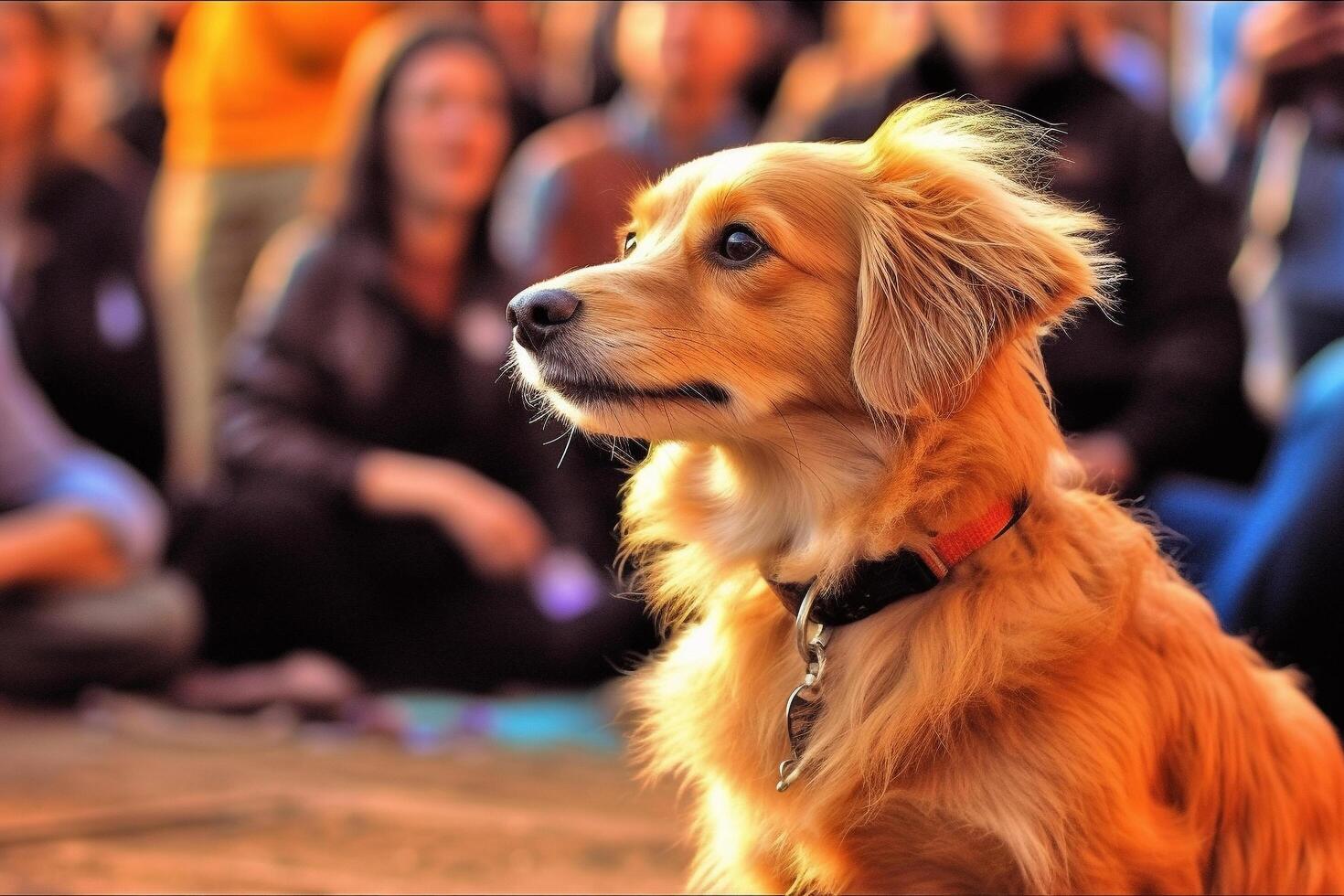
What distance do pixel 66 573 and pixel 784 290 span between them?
2.79 metres

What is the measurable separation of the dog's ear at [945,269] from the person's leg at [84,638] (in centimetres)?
279

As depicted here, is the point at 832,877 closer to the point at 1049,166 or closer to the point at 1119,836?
the point at 1119,836

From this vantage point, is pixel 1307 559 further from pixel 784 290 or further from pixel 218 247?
pixel 218 247

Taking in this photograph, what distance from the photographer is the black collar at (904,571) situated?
1720 mm

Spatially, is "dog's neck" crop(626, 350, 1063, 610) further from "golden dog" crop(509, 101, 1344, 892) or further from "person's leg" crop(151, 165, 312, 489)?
"person's leg" crop(151, 165, 312, 489)

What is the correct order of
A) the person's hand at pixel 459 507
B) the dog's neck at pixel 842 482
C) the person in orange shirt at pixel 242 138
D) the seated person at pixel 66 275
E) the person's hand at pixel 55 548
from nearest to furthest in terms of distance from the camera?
the dog's neck at pixel 842 482 < the person's hand at pixel 55 548 < the person's hand at pixel 459 507 < the seated person at pixel 66 275 < the person in orange shirt at pixel 242 138

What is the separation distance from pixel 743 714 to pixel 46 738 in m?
2.34

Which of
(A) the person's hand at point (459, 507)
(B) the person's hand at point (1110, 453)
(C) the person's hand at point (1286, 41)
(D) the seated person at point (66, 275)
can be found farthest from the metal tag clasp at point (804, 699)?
(D) the seated person at point (66, 275)

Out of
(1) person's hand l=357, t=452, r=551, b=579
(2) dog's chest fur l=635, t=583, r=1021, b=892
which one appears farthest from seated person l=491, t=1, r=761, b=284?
(2) dog's chest fur l=635, t=583, r=1021, b=892

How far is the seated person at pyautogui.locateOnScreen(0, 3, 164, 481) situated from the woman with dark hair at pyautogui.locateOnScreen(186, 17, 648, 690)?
494mm

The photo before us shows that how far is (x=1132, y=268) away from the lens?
3.73 metres

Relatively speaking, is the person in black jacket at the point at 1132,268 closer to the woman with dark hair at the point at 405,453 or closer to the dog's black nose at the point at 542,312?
the woman with dark hair at the point at 405,453

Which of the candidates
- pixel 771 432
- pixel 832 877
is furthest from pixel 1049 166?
pixel 832 877

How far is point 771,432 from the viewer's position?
1.91 metres
